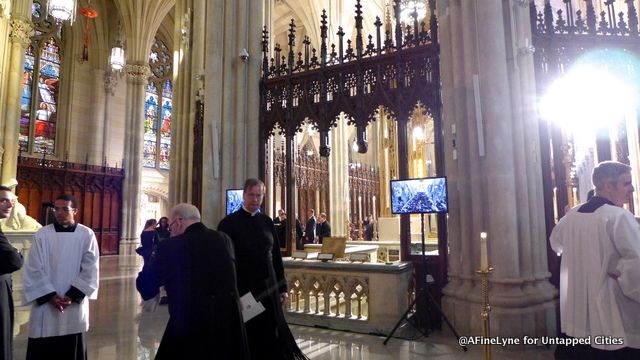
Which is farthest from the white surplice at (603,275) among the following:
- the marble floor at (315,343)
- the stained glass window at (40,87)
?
the stained glass window at (40,87)

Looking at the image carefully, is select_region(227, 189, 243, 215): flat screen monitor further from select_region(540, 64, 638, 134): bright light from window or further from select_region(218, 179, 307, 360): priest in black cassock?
select_region(540, 64, 638, 134): bright light from window

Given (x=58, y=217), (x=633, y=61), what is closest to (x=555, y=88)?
(x=633, y=61)

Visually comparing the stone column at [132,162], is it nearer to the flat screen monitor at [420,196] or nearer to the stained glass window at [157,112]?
the stained glass window at [157,112]

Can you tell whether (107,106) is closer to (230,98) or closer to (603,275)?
(230,98)

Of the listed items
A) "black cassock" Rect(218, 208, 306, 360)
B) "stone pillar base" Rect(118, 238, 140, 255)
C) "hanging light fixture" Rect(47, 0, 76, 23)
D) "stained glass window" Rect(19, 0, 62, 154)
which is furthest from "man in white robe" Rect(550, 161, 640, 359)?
"stained glass window" Rect(19, 0, 62, 154)

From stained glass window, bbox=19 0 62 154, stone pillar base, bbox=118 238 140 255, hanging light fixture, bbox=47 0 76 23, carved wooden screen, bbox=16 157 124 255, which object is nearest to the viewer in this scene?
hanging light fixture, bbox=47 0 76 23

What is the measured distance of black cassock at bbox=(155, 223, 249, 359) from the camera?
2217 millimetres

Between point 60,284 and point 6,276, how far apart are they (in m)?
0.36

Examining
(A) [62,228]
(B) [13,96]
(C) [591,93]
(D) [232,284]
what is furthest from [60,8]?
(C) [591,93]

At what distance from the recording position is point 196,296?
7.33 feet

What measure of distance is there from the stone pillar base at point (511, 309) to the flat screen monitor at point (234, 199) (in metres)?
3.28

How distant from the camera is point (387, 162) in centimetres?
1182

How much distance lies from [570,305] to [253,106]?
5361mm

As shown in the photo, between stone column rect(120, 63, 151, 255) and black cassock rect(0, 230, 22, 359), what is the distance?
601 inches
